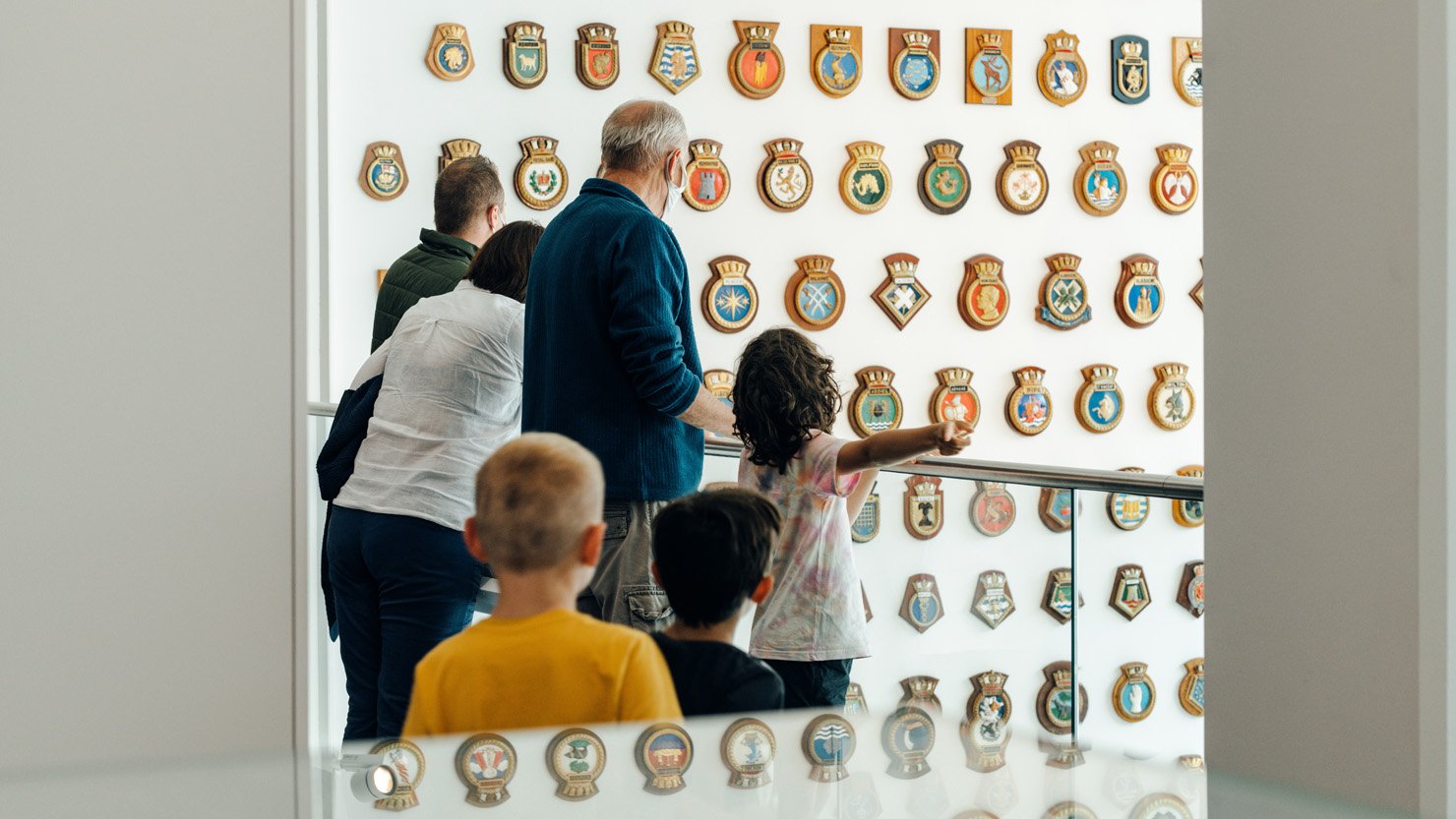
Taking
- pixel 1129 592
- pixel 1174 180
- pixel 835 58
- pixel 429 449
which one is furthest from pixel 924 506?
pixel 1174 180

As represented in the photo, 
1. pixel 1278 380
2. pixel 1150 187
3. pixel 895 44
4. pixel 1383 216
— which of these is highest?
pixel 895 44

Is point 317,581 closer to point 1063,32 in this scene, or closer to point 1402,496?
point 1402,496

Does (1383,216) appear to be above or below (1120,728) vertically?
above

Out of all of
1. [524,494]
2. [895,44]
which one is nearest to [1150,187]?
[895,44]

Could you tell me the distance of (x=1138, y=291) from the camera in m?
5.28

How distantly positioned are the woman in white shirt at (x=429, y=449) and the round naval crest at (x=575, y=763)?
2.92 ft

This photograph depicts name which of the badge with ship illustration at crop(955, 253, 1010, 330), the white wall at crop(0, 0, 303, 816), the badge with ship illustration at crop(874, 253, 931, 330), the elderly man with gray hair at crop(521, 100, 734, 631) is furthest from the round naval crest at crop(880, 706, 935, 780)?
the badge with ship illustration at crop(955, 253, 1010, 330)

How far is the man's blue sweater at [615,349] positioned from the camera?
2.04 m

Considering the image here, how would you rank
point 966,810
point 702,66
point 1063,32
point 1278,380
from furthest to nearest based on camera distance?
point 1063,32 < point 702,66 < point 1278,380 < point 966,810

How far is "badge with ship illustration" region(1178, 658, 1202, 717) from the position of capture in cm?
276

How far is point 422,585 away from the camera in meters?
2.18

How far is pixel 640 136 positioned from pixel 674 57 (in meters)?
2.63

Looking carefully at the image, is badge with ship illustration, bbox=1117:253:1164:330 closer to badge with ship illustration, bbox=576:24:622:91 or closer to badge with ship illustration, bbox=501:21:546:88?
badge with ship illustration, bbox=576:24:622:91

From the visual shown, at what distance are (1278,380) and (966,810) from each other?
2.38ft
